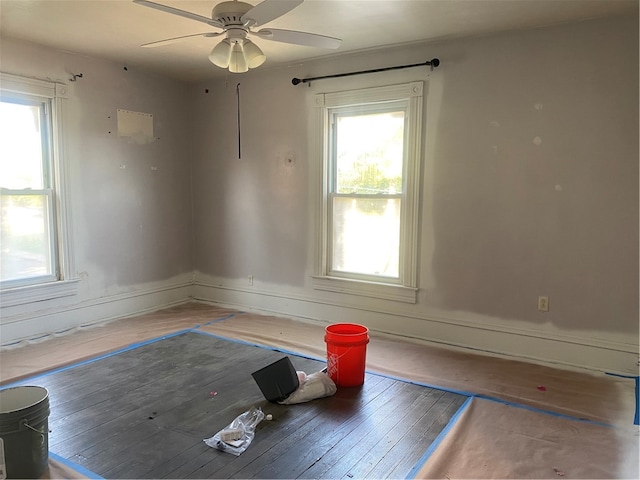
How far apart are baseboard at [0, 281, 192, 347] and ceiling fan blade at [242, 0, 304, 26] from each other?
3.21m

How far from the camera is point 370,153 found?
4250 millimetres

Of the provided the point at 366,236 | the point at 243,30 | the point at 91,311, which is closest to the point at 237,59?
the point at 243,30

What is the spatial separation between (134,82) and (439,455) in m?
4.42

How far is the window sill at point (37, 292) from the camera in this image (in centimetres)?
384

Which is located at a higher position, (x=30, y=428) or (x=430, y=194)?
(x=430, y=194)

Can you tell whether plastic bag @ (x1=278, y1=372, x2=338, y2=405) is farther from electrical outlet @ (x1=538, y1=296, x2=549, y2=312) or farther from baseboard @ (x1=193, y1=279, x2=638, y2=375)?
electrical outlet @ (x1=538, y1=296, x2=549, y2=312)

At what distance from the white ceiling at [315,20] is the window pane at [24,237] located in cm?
137

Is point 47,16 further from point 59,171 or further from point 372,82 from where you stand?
point 372,82

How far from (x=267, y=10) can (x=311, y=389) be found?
2173 mm

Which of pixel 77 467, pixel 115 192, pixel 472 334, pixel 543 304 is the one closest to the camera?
pixel 77 467

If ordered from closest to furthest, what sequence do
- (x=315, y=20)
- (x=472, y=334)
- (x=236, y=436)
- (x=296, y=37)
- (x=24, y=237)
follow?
1. (x=236, y=436)
2. (x=296, y=37)
3. (x=315, y=20)
4. (x=472, y=334)
5. (x=24, y=237)

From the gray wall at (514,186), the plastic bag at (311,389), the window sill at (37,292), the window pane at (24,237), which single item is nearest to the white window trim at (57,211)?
the window sill at (37,292)

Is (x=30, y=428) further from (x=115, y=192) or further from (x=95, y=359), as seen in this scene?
(x=115, y=192)

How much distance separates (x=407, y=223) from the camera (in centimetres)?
405
